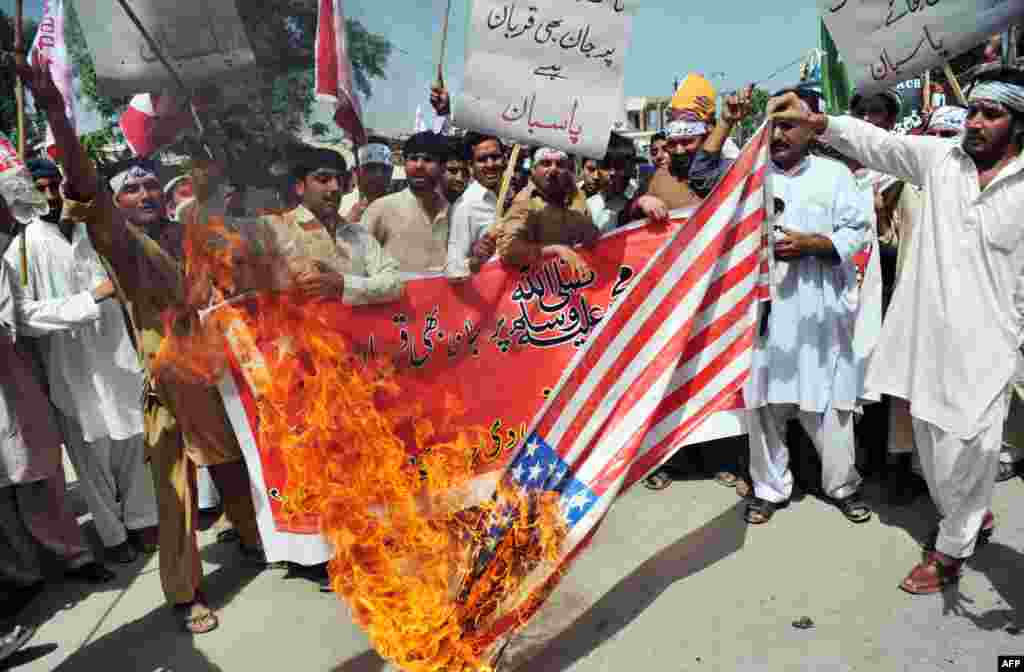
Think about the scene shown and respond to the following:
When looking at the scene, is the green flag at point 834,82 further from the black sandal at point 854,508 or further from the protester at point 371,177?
the protester at point 371,177

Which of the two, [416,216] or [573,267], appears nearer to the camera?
[573,267]

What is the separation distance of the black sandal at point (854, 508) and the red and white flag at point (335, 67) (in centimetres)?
372

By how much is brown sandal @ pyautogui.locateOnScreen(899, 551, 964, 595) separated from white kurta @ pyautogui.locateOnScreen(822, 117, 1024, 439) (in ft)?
2.37

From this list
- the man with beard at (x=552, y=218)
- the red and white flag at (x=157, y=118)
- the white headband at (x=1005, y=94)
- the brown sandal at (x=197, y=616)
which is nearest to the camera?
the red and white flag at (x=157, y=118)

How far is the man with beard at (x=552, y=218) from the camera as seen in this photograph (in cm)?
424

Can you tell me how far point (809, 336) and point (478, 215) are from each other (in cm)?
224

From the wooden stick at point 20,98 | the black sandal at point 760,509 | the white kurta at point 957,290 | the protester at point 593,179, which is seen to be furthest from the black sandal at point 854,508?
the wooden stick at point 20,98

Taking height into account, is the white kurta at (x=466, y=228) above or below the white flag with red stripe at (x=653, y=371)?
above

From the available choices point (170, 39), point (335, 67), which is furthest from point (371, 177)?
point (170, 39)

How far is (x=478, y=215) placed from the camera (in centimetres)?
469

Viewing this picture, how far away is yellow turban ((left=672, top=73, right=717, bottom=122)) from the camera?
6096 millimetres

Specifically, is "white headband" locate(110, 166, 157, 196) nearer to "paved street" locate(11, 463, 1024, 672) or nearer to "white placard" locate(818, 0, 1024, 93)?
"paved street" locate(11, 463, 1024, 672)

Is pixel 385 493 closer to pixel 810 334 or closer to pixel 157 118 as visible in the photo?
pixel 157 118

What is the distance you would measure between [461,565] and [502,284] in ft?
5.65
